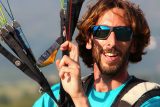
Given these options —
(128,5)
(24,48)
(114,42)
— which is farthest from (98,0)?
(24,48)

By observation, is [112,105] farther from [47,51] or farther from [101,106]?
[47,51]

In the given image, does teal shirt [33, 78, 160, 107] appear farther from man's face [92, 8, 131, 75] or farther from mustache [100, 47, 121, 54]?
mustache [100, 47, 121, 54]

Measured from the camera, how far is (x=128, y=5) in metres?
10.9

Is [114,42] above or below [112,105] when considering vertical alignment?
above

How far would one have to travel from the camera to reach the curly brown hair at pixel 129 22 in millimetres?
10602

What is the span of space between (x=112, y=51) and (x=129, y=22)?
105cm

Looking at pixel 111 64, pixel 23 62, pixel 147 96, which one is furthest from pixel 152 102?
pixel 23 62

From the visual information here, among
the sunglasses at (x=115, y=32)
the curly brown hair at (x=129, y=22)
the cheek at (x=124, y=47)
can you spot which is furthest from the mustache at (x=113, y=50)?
the curly brown hair at (x=129, y=22)

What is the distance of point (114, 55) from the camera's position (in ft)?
32.0

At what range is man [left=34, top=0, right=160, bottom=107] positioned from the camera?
9.59 metres

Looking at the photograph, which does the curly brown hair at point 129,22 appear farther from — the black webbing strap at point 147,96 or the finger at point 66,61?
the finger at point 66,61

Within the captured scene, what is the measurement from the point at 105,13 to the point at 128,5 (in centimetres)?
71

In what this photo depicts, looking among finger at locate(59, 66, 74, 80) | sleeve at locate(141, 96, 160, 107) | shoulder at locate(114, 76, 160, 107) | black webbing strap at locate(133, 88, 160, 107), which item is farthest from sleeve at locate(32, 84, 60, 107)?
finger at locate(59, 66, 74, 80)

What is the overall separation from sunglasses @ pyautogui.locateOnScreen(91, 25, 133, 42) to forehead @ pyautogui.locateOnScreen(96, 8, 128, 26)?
104 mm
